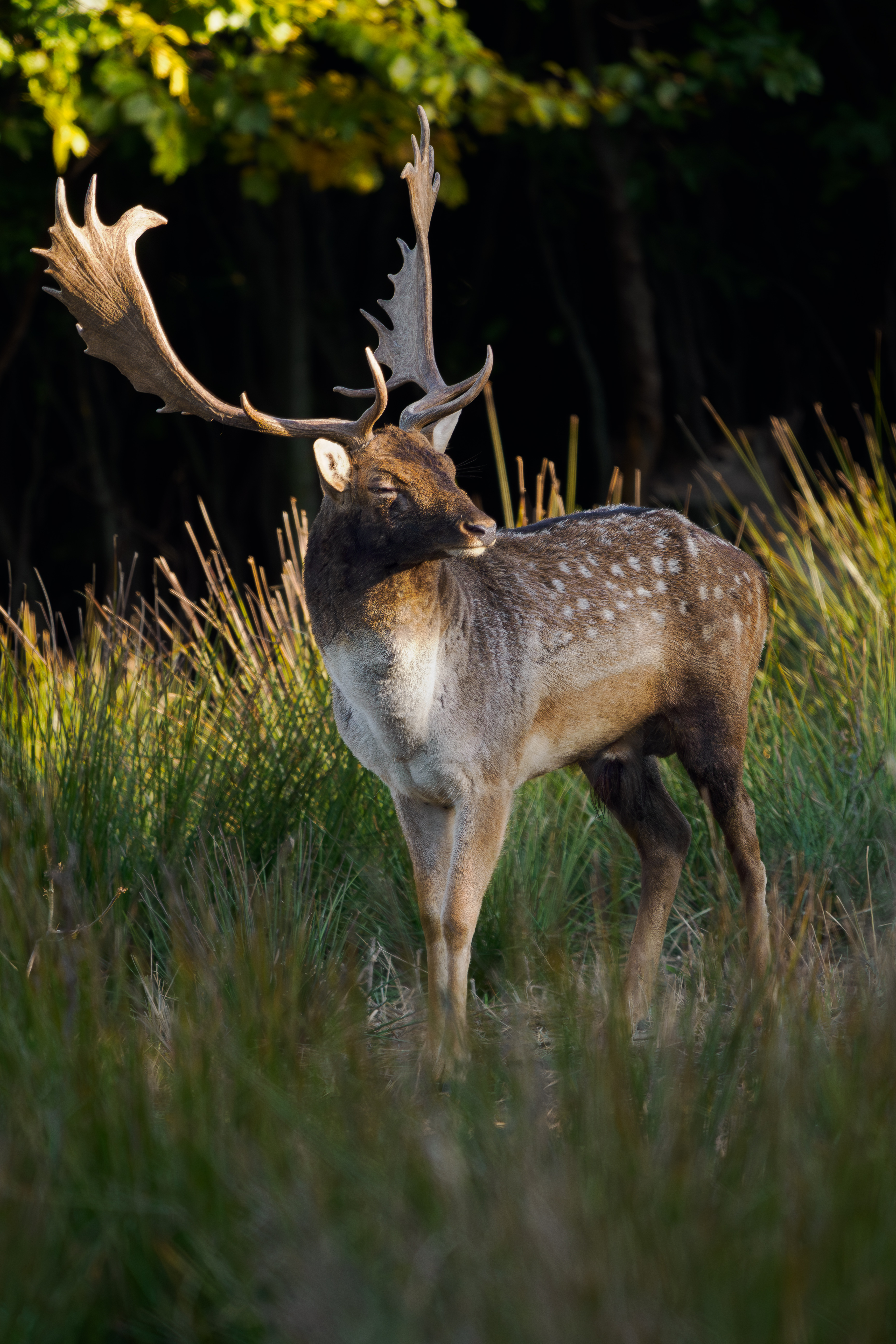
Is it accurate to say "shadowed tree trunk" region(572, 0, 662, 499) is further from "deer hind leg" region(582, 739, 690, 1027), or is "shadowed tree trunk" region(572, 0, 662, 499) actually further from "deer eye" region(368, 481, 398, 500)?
"deer eye" region(368, 481, 398, 500)

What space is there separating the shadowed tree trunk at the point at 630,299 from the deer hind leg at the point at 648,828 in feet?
16.4

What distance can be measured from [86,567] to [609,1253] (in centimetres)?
1110

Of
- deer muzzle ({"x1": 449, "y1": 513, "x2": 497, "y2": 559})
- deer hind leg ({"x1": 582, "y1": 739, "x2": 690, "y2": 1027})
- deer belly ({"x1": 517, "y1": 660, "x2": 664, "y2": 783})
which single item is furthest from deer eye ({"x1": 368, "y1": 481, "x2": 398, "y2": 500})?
deer hind leg ({"x1": 582, "y1": 739, "x2": 690, "y2": 1027})

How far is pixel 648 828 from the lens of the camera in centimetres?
410

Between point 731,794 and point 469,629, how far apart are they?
2.83 ft

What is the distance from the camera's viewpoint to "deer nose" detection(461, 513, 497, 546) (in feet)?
10.5

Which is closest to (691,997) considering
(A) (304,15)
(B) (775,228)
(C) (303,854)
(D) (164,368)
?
(C) (303,854)

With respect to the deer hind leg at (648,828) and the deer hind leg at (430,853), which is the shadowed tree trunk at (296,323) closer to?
the deer hind leg at (648,828)

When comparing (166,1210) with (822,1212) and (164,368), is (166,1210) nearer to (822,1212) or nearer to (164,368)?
(822,1212)

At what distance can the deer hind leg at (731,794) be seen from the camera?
382cm

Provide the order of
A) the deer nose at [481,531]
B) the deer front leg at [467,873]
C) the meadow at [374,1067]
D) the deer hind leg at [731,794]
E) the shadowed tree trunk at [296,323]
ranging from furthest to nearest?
1. the shadowed tree trunk at [296,323]
2. the deer hind leg at [731,794]
3. the deer front leg at [467,873]
4. the deer nose at [481,531]
5. the meadow at [374,1067]

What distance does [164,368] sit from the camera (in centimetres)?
372

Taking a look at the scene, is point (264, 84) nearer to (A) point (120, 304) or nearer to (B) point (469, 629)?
(A) point (120, 304)

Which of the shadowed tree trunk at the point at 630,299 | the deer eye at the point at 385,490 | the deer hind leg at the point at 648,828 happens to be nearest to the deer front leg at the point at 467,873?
the deer hind leg at the point at 648,828
